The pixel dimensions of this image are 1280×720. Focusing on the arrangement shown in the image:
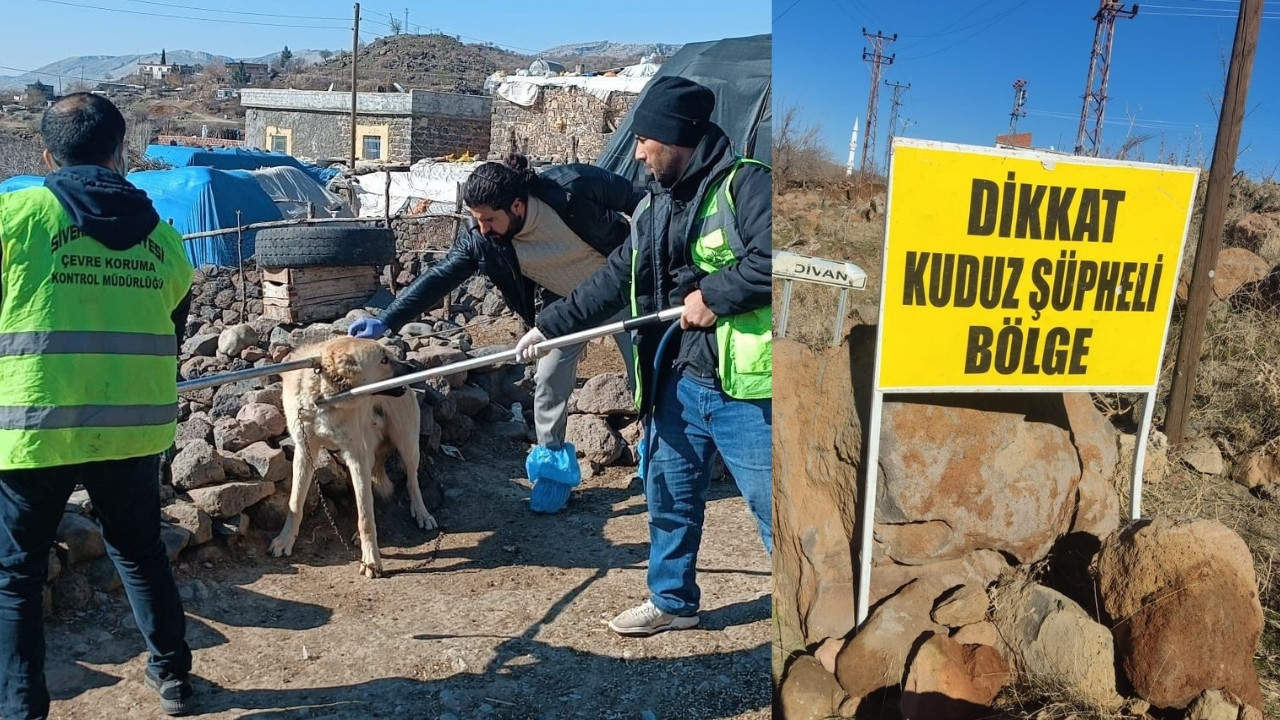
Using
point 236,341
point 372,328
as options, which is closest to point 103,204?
point 372,328

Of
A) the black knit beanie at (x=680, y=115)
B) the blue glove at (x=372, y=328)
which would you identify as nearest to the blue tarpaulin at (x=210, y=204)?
the blue glove at (x=372, y=328)

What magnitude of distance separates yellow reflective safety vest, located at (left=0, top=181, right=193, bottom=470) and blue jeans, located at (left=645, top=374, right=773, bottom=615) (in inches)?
50.9

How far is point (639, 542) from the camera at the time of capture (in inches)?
96.9

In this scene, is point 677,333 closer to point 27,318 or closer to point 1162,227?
point 1162,227

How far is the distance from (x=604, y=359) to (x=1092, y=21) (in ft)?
12.7

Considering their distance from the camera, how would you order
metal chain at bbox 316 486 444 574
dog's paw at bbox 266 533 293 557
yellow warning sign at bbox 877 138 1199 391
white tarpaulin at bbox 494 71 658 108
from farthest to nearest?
dog's paw at bbox 266 533 293 557, metal chain at bbox 316 486 444 574, white tarpaulin at bbox 494 71 658 108, yellow warning sign at bbox 877 138 1199 391

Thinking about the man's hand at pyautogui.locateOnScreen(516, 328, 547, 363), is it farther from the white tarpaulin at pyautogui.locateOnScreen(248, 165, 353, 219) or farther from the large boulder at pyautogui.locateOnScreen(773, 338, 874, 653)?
the white tarpaulin at pyautogui.locateOnScreen(248, 165, 353, 219)

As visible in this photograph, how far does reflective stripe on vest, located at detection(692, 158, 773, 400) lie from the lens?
50.9 inches

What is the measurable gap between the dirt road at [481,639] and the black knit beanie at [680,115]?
0.73 m

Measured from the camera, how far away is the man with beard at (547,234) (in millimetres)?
2947

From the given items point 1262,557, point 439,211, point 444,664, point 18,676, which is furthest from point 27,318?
point 439,211

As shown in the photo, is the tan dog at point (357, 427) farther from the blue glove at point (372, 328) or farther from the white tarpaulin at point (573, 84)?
the white tarpaulin at point (573, 84)

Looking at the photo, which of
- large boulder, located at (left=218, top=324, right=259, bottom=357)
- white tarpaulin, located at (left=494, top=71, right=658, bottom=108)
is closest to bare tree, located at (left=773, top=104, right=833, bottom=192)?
white tarpaulin, located at (left=494, top=71, right=658, bottom=108)

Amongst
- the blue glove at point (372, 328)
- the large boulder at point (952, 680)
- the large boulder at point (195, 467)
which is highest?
the large boulder at point (952, 680)
